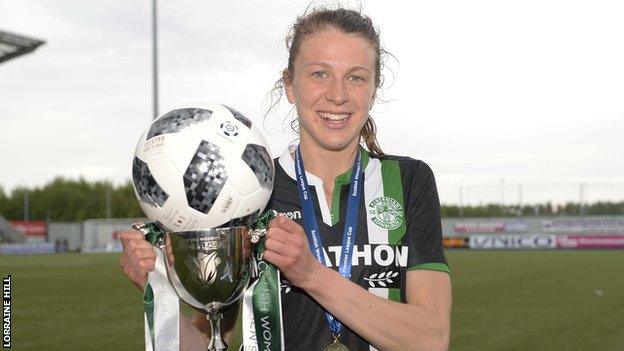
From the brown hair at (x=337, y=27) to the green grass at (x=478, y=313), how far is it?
6.54 m

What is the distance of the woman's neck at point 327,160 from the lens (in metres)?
2.60

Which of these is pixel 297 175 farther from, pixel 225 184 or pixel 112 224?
pixel 112 224

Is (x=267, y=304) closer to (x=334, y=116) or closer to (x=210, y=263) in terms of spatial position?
(x=210, y=263)

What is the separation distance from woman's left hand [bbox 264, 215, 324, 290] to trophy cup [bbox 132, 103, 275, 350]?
13 cm

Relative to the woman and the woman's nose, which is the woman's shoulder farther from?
the woman's nose

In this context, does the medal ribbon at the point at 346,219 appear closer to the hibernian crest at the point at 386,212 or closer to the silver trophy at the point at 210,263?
the hibernian crest at the point at 386,212

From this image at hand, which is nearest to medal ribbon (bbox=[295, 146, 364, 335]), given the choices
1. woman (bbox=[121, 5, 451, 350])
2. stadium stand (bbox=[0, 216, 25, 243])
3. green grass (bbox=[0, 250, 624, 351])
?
woman (bbox=[121, 5, 451, 350])

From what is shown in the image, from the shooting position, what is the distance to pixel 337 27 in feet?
8.10

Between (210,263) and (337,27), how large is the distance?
2.91 ft

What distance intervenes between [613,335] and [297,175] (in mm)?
8187

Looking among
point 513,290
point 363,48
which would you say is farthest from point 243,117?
point 513,290

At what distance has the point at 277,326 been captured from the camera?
226 cm

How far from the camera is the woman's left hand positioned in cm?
204

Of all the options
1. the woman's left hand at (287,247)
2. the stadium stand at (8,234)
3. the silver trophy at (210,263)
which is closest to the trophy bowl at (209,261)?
the silver trophy at (210,263)
